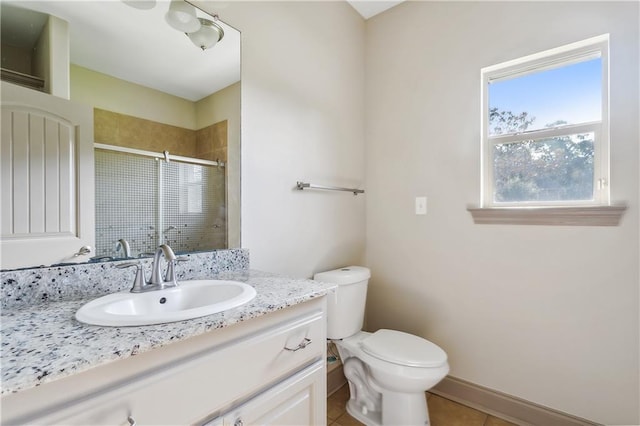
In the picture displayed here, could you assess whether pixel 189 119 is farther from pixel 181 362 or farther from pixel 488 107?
pixel 488 107

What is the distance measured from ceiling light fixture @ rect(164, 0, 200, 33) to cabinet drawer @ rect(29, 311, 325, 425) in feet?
4.08

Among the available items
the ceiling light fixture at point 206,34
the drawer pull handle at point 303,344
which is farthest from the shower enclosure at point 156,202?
the drawer pull handle at point 303,344

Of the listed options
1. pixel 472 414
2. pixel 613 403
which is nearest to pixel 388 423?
pixel 472 414

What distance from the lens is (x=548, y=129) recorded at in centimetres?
158

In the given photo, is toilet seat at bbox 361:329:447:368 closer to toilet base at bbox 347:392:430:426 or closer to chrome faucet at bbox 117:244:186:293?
toilet base at bbox 347:392:430:426

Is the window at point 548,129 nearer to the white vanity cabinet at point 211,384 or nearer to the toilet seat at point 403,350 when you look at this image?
the toilet seat at point 403,350

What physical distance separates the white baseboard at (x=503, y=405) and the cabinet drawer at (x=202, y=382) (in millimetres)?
1273

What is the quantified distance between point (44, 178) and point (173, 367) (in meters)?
0.73

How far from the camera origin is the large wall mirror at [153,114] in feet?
3.31

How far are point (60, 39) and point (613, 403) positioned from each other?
105 inches

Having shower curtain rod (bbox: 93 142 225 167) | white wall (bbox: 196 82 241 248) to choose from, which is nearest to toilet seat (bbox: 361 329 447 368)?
white wall (bbox: 196 82 241 248)

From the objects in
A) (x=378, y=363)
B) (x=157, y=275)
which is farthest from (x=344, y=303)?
(x=157, y=275)

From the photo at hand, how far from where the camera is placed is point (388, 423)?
1481 millimetres

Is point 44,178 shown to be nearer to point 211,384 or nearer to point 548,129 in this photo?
point 211,384
